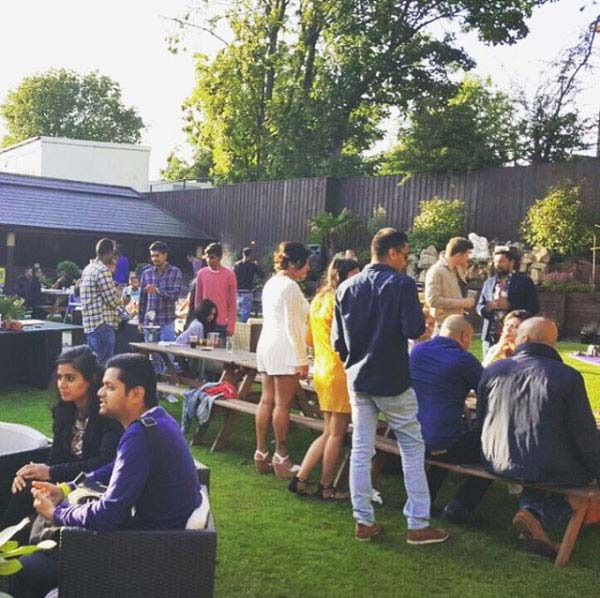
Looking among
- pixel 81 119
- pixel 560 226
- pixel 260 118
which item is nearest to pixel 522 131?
pixel 560 226

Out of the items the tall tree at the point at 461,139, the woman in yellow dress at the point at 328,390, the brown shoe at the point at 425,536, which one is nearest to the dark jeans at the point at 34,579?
the brown shoe at the point at 425,536

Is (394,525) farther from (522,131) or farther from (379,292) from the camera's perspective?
(522,131)

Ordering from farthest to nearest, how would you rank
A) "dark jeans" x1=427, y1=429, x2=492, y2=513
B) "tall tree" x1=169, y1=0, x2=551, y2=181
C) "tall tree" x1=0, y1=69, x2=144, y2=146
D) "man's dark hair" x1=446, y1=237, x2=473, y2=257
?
"tall tree" x1=0, y1=69, x2=144, y2=146 → "tall tree" x1=169, y1=0, x2=551, y2=181 → "man's dark hair" x1=446, y1=237, x2=473, y2=257 → "dark jeans" x1=427, y1=429, x2=492, y2=513

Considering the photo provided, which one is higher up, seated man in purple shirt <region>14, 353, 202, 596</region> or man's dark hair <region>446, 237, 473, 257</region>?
man's dark hair <region>446, 237, 473, 257</region>

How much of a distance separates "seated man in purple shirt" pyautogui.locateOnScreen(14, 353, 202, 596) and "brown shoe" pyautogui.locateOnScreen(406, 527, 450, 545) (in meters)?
1.77

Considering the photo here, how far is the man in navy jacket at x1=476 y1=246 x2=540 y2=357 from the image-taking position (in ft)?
22.5

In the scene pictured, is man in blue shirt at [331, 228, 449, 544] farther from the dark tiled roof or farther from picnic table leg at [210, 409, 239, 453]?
the dark tiled roof

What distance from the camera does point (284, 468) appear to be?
5410 millimetres

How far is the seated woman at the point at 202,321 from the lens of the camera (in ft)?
25.3

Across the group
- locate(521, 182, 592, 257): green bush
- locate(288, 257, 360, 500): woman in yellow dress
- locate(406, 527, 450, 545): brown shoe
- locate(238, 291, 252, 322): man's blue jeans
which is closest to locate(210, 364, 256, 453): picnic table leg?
locate(288, 257, 360, 500): woman in yellow dress

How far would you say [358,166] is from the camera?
26.5 m

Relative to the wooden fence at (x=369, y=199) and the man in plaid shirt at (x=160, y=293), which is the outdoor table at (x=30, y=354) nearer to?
the man in plaid shirt at (x=160, y=293)

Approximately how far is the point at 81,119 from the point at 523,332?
166 ft

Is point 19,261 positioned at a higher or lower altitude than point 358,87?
lower
